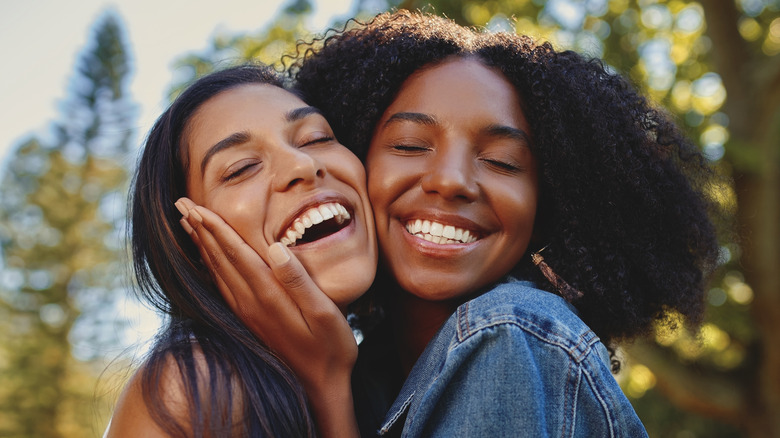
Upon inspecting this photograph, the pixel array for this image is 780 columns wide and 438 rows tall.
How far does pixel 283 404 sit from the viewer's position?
2240 millimetres

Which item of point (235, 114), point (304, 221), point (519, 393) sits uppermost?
point (235, 114)

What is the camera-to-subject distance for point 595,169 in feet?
9.96

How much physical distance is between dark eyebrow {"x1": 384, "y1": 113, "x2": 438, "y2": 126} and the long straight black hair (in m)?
0.61

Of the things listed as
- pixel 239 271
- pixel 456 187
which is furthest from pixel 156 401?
pixel 456 187

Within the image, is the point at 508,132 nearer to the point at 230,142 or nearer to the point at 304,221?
the point at 304,221

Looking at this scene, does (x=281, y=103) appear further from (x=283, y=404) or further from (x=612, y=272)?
(x=612, y=272)

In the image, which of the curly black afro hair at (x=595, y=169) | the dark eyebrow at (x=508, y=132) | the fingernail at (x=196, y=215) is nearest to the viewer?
the fingernail at (x=196, y=215)

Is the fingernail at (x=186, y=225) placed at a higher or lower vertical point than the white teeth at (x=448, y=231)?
higher

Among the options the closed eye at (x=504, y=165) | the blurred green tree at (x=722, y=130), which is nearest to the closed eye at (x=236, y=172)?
the closed eye at (x=504, y=165)

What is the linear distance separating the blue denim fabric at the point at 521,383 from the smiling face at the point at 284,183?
2.06 ft

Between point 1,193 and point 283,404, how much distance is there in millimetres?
29042

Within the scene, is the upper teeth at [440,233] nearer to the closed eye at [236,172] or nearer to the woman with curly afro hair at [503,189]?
the woman with curly afro hair at [503,189]

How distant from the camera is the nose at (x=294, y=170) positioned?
267cm

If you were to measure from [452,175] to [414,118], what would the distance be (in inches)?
14.0
